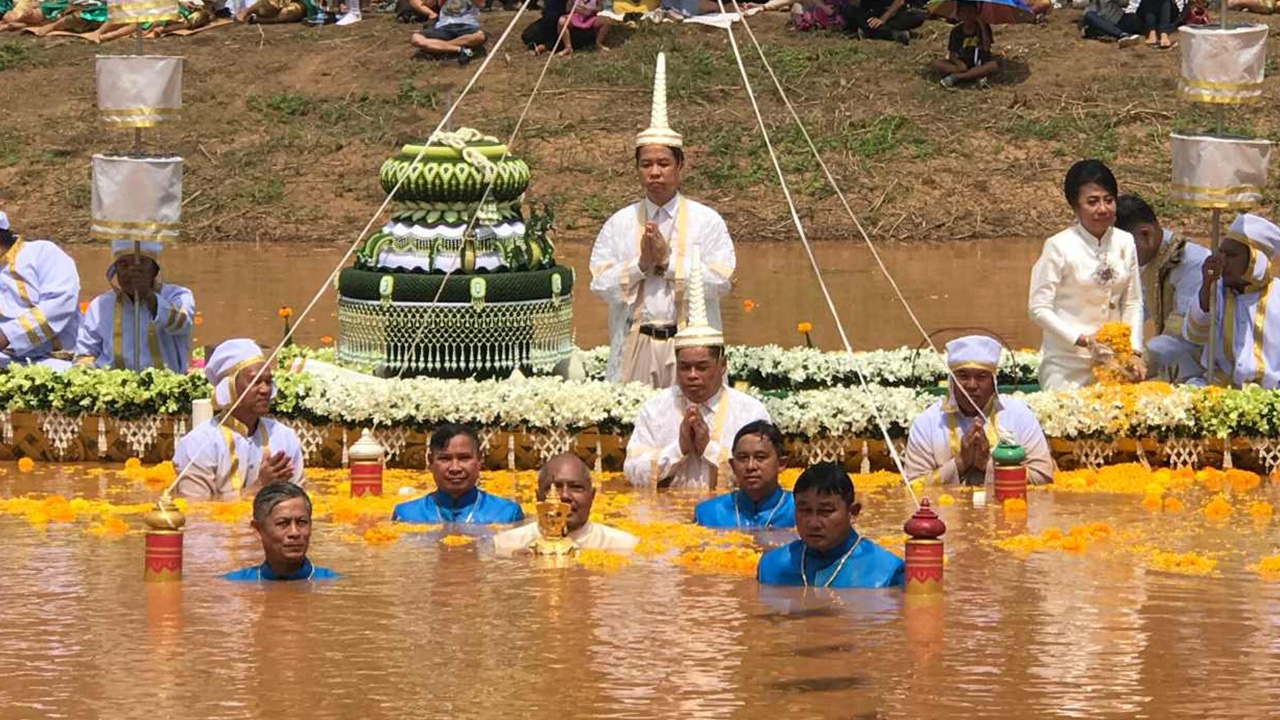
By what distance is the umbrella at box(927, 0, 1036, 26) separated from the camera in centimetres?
2606

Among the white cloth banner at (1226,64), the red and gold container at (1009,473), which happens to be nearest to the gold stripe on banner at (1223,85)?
the white cloth banner at (1226,64)

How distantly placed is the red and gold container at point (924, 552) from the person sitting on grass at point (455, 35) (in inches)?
684

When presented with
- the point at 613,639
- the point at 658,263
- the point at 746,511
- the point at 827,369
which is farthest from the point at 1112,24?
the point at 613,639

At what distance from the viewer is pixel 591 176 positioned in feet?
83.9

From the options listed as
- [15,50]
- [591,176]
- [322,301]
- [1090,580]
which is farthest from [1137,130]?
[1090,580]

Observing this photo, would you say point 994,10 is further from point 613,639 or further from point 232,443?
point 613,639

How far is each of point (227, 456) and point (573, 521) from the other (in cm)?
211

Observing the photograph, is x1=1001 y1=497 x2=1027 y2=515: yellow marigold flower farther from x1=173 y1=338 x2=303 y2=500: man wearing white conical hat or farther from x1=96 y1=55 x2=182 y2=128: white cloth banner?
x1=96 y1=55 x2=182 y2=128: white cloth banner

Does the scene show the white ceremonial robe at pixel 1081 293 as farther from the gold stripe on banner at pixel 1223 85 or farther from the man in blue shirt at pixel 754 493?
the man in blue shirt at pixel 754 493

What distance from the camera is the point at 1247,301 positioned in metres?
15.0

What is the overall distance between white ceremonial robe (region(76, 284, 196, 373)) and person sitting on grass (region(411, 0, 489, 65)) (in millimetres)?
12049

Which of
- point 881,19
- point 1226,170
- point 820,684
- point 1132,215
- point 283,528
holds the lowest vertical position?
point 820,684

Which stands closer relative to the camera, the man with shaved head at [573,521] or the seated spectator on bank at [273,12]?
the man with shaved head at [573,521]

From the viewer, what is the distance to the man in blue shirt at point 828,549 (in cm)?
1049
